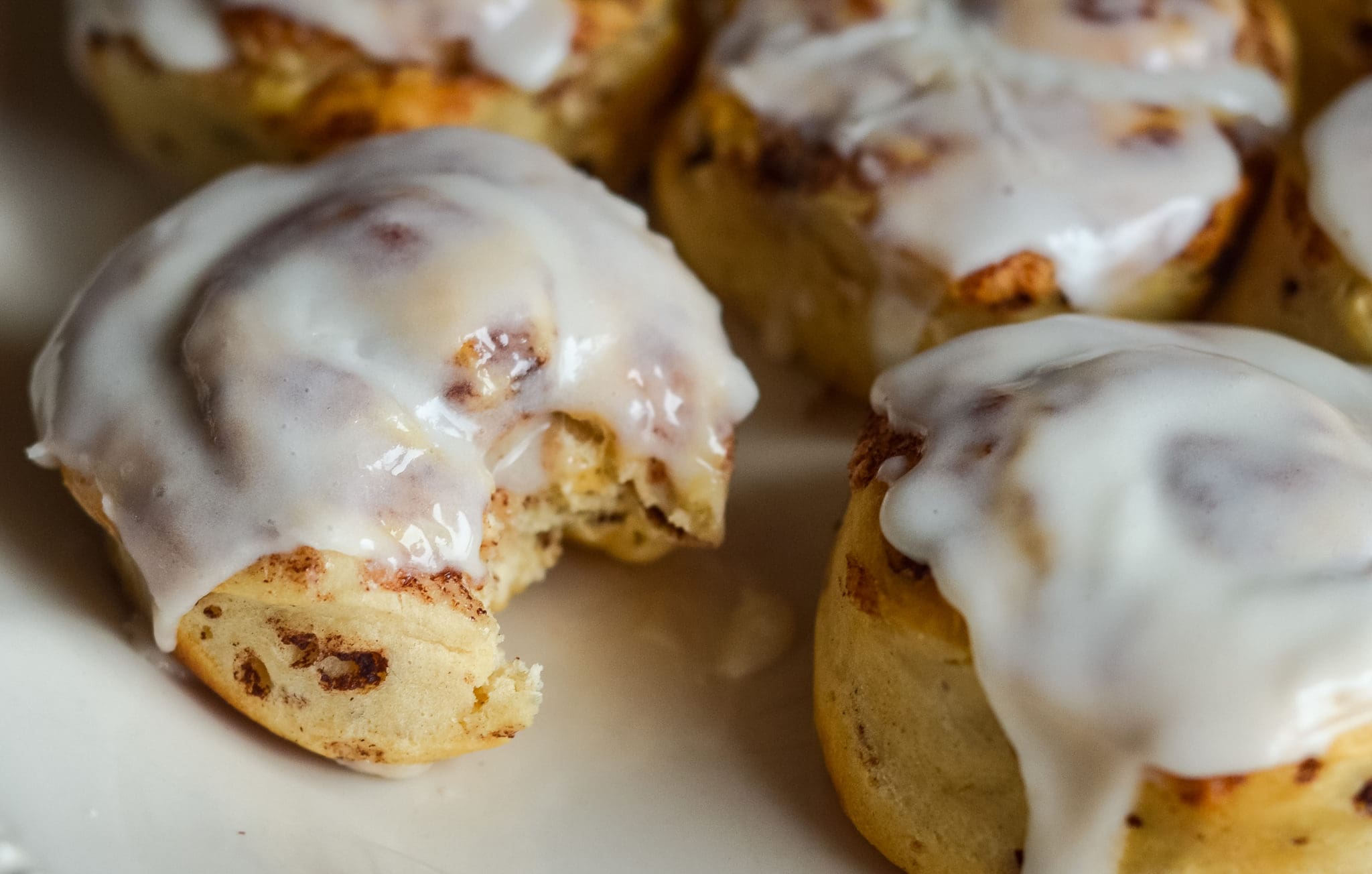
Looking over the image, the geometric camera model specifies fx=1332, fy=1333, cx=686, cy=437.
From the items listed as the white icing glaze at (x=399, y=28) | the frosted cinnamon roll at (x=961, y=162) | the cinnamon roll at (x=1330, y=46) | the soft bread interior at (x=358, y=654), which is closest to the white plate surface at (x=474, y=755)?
the soft bread interior at (x=358, y=654)

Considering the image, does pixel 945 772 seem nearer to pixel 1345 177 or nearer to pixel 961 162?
pixel 961 162

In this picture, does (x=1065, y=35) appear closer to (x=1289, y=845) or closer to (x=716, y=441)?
(x=716, y=441)

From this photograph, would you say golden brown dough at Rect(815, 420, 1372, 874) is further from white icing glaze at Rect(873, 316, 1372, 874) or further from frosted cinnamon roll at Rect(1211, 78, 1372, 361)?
frosted cinnamon roll at Rect(1211, 78, 1372, 361)

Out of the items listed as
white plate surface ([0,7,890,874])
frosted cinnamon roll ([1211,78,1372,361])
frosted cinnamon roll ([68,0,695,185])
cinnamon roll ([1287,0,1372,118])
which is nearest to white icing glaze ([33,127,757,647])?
white plate surface ([0,7,890,874])

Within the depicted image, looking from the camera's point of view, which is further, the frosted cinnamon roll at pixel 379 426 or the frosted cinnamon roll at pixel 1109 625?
the frosted cinnamon roll at pixel 379 426

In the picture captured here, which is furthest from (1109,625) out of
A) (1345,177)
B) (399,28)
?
(399,28)

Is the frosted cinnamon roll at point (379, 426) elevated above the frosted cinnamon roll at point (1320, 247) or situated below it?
above

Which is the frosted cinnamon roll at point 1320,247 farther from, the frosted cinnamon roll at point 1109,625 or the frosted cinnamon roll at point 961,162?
the frosted cinnamon roll at point 1109,625
